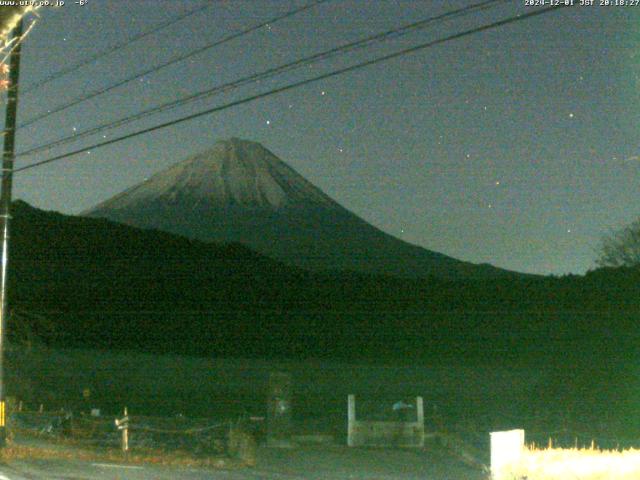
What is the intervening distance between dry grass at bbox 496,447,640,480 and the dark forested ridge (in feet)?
106

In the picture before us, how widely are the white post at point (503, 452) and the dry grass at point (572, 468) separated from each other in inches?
3.4

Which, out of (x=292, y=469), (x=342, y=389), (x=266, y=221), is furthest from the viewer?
(x=266, y=221)

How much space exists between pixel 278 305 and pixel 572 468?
6631cm

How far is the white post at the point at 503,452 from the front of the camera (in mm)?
12844

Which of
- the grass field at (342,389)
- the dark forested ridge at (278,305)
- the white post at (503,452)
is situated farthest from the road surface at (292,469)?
the dark forested ridge at (278,305)

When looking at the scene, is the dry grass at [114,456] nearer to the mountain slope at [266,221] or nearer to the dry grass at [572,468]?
the dry grass at [572,468]

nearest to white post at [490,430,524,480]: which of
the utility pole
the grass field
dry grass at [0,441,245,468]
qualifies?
dry grass at [0,441,245,468]

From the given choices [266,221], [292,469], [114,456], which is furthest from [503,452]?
[266,221]

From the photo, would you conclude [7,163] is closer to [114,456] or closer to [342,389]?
[114,456]

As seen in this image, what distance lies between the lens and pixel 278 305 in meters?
78.4

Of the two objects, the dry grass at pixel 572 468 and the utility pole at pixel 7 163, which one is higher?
the utility pole at pixel 7 163

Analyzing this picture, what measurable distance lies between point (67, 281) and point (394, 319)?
28789mm

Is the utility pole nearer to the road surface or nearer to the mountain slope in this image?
the road surface

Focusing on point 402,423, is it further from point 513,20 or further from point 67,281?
point 67,281
